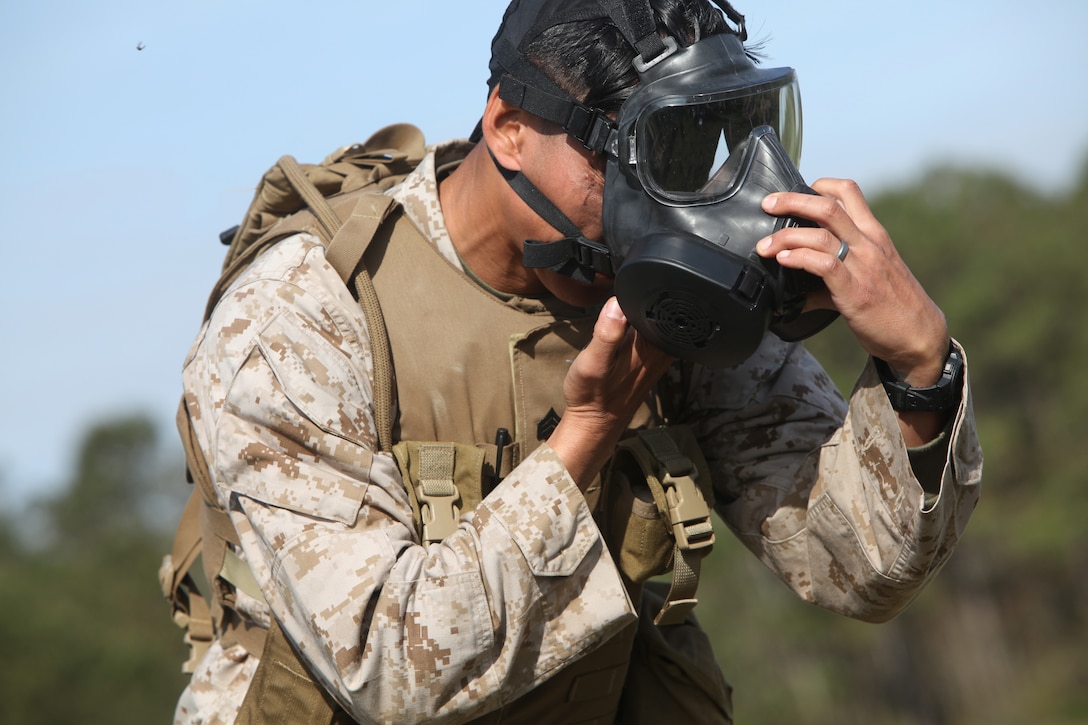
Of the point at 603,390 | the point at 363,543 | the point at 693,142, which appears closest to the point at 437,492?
the point at 363,543

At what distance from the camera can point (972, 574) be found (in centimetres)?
4162

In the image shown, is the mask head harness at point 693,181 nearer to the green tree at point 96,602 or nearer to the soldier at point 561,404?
the soldier at point 561,404

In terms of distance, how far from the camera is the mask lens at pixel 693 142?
111 inches

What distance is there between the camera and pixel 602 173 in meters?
3.06

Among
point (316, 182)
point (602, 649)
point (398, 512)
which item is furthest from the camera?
point (316, 182)

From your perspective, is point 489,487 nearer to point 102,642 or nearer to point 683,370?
point 683,370

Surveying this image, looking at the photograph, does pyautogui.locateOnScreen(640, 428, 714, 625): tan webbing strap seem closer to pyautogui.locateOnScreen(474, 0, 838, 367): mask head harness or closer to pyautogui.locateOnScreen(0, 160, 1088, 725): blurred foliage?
pyautogui.locateOnScreen(474, 0, 838, 367): mask head harness

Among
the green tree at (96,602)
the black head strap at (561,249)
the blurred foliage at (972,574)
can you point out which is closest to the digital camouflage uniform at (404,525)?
the black head strap at (561,249)

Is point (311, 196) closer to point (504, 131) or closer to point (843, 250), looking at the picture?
point (504, 131)

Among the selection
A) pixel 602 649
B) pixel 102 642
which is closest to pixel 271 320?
pixel 602 649

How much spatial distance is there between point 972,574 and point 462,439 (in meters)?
41.9

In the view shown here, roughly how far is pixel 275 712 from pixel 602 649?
898 mm

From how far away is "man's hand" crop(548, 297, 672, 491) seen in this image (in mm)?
2852

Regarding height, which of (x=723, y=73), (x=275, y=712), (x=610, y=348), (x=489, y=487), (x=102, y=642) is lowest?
(x=102, y=642)
